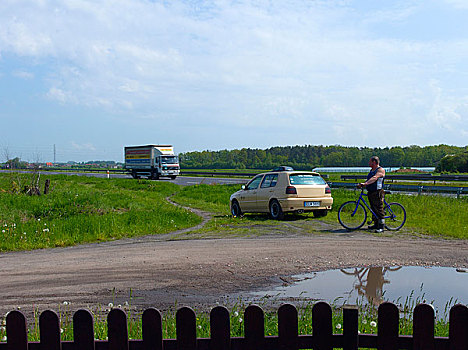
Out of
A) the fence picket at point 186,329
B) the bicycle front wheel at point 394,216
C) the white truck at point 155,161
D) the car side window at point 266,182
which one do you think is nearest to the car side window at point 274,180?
the car side window at point 266,182

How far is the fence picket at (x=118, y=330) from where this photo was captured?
302 cm

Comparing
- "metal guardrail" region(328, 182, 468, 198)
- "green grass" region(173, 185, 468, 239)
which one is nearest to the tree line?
"metal guardrail" region(328, 182, 468, 198)

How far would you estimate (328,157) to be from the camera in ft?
281

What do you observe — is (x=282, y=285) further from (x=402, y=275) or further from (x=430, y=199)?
(x=430, y=199)

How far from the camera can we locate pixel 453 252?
10.2 m

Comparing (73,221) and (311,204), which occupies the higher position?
(311,204)

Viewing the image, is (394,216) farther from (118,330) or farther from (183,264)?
(118,330)

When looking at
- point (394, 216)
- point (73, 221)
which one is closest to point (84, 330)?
point (73, 221)

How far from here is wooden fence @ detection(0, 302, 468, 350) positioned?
2982 mm

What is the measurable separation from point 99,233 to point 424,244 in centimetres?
835

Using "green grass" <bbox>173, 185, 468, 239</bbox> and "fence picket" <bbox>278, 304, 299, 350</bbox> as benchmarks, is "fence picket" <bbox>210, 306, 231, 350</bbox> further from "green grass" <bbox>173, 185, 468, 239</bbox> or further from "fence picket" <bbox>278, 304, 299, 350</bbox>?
"green grass" <bbox>173, 185, 468, 239</bbox>

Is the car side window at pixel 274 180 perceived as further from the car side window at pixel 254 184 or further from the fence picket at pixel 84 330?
the fence picket at pixel 84 330

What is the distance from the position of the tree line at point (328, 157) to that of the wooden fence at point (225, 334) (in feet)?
214

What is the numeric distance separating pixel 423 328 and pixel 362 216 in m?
11.4
